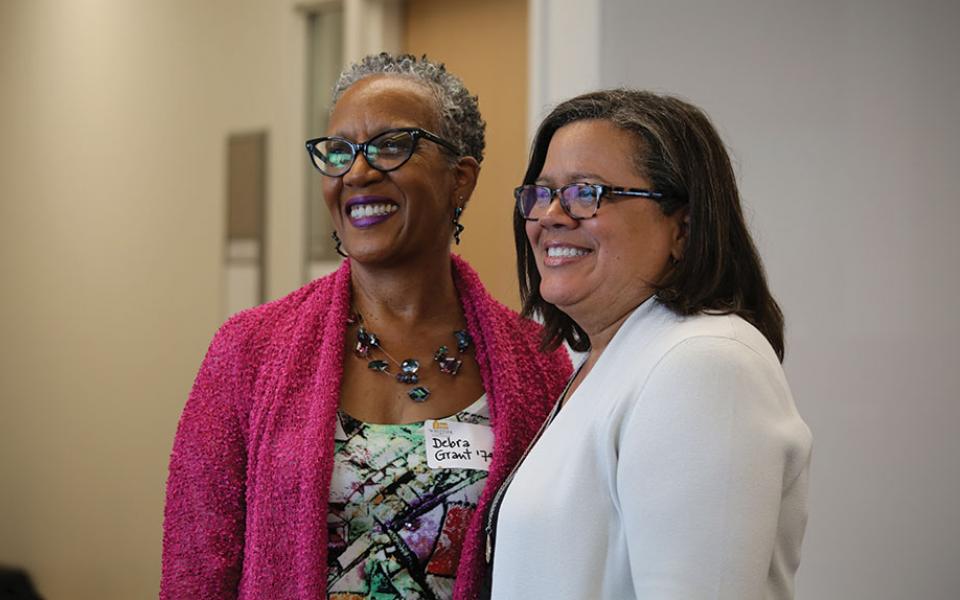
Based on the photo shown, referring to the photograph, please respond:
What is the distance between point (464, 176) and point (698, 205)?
23.0 inches

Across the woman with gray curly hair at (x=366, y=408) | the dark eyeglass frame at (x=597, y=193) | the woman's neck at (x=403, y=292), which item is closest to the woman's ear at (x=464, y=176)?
the woman with gray curly hair at (x=366, y=408)

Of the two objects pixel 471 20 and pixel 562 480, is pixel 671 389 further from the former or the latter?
pixel 471 20

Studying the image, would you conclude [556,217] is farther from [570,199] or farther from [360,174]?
[360,174]

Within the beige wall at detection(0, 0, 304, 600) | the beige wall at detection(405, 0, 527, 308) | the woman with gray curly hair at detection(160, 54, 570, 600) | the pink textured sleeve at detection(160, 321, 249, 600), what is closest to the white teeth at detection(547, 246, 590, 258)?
the woman with gray curly hair at detection(160, 54, 570, 600)

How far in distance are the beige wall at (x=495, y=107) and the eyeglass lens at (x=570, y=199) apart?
5.06 ft

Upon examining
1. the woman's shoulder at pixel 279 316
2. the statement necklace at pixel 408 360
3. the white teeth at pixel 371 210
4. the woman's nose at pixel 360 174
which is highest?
the woman's nose at pixel 360 174

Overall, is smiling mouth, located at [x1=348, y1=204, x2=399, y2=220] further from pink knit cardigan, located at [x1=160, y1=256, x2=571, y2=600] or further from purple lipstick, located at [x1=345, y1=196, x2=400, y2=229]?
pink knit cardigan, located at [x1=160, y1=256, x2=571, y2=600]

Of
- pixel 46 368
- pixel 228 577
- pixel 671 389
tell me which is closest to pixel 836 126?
pixel 671 389

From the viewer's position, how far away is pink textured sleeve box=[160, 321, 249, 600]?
1.54 metres

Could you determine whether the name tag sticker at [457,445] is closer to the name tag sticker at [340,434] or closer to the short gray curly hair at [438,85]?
the name tag sticker at [340,434]

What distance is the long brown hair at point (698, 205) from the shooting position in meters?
1.24

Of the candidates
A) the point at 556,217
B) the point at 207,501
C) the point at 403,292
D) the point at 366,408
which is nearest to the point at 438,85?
the point at 403,292

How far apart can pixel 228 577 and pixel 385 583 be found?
26 cm

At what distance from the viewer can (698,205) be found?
49.0 inches
